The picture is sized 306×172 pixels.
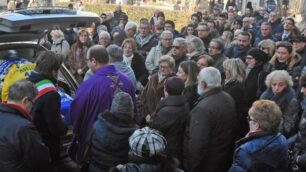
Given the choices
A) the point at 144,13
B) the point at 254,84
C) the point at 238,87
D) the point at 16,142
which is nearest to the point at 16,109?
the point at 16,142

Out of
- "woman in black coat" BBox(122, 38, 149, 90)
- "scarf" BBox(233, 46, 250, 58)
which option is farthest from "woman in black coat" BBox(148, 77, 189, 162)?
"scarf" BBox(233, 46, 250, 58)

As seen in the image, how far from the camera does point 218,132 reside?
209 inches

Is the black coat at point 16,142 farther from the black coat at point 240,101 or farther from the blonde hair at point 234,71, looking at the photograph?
the blonde hair at point 234,71

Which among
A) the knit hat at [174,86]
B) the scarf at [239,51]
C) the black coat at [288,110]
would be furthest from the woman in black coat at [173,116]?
the scarf at [239,51]

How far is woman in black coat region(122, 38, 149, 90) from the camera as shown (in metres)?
8.37

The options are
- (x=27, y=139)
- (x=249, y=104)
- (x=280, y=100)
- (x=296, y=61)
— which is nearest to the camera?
(x=27, y=139)

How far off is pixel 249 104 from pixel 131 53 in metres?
2.61

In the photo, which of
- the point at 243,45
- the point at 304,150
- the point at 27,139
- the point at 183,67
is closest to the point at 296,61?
the point at 243,45

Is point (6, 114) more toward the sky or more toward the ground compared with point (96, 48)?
more toward the ground

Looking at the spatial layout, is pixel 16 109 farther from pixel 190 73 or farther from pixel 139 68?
pixel 139 68

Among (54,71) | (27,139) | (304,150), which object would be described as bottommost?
(304,150)

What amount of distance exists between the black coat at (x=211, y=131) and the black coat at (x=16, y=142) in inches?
70.5

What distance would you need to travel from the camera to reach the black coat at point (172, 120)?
5332mm

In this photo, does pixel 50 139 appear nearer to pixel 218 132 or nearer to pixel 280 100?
pixel 218 132
